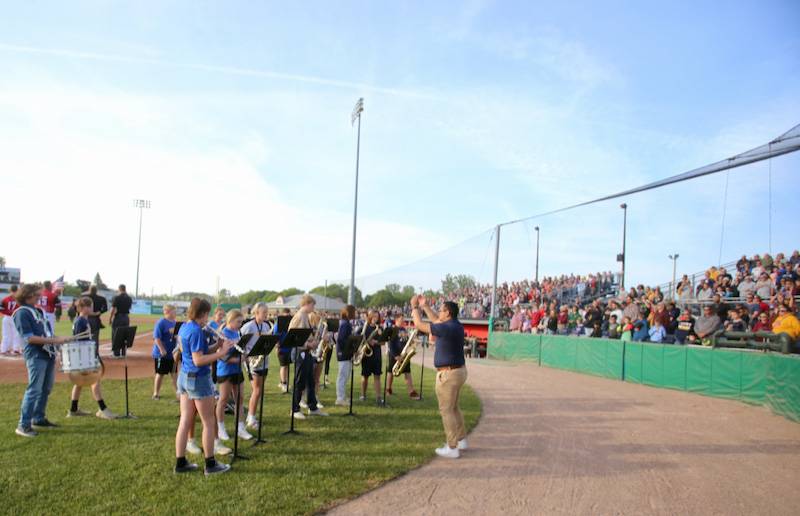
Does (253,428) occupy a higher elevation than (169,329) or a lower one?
lower

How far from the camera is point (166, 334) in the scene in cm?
923

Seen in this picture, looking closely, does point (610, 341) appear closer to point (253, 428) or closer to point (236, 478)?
point (253, 428)

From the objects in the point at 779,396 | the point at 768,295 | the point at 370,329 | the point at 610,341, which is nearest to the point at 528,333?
the point at 610,341

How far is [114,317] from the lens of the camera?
14.7 m

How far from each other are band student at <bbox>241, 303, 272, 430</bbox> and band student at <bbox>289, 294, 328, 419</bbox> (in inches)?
22.9

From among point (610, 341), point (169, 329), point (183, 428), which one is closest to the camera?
point (183, 428)

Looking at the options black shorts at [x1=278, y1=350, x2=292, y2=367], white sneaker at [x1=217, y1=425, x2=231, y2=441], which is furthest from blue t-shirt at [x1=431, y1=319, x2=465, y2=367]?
black shorts at [x1=278, y1=350, x2=292, y2=367]

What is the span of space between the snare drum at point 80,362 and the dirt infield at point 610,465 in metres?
4.30

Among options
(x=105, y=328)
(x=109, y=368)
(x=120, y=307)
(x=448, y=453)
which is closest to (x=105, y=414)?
(x=448, y=453)

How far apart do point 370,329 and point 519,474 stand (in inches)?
178

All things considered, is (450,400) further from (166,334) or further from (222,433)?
(166,334)

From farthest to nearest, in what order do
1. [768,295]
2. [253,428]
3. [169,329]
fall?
1. [768,295]
2. [169,329]
3. [253,428]

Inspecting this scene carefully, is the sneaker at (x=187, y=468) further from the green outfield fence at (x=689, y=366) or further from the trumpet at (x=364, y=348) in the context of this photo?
the green outfield fence at (x=689, y=366)

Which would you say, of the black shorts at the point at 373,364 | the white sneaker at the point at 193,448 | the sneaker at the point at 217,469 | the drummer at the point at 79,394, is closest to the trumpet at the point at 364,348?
the black shorts at the point at 373,364
